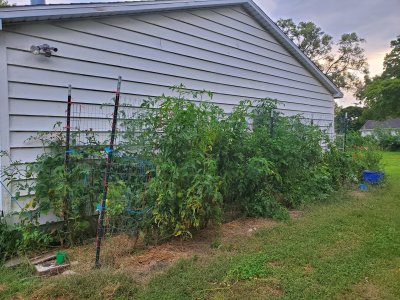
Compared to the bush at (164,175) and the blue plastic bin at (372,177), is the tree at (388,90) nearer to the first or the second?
the blue plastic bin at (372,177)

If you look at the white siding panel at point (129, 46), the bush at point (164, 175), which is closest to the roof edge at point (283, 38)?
the white siding panel at point (129, 46)

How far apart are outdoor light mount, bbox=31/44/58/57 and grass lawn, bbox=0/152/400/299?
257cm

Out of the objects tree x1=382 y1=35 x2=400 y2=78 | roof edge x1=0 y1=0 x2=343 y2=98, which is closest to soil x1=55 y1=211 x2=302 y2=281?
roof edge x1=0 y1=0 x2=343 y2=98

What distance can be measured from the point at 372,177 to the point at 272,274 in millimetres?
6030

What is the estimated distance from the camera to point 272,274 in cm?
294

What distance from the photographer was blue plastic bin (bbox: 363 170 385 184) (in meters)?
→ 7.71

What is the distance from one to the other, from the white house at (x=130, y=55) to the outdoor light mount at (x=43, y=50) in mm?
66

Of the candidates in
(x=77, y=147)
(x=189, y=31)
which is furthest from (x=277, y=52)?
(x=77, y=147)

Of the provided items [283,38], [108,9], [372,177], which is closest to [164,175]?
[108,9]

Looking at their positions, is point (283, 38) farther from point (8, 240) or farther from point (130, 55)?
point (8, 240)

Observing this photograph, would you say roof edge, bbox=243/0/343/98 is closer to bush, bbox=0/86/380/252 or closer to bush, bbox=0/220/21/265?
bush, bbox=0/86/380/252

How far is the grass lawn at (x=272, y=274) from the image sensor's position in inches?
103

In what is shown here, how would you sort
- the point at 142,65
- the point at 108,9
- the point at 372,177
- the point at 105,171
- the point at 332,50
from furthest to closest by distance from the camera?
1. the point at 332,50
2. the point at 372,177
3. the point at 142,65
4. the point at 108,9
5. the point at 105,171

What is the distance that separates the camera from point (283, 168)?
215 inches
